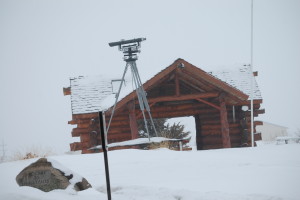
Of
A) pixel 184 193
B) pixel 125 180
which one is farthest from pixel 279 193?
pixel 125 180

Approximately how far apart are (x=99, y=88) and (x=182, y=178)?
997 centimetres

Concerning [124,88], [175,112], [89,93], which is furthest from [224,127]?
[89,93]

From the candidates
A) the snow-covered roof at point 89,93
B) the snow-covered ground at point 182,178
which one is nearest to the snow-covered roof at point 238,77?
the snow-covered roof at point 89,93

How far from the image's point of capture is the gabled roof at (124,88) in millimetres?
11625

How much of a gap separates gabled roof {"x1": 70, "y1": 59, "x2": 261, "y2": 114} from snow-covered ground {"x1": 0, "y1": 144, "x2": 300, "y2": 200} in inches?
183

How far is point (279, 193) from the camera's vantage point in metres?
4.05

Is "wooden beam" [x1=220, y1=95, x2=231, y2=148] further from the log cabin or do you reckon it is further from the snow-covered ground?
the snow-covered ground

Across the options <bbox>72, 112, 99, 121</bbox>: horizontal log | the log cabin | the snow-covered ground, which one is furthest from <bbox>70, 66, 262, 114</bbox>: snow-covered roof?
the snow-covered ground

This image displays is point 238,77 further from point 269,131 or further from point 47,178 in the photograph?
point 269,131

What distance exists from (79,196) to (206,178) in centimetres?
206

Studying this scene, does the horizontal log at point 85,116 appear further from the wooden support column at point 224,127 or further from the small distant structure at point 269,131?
the small distant structure at point 269,131

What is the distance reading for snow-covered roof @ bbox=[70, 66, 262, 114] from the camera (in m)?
13.5

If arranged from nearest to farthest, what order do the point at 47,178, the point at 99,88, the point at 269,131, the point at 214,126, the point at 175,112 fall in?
1. the point at 47,178
2. the point at 175,112
3. the point at 214,126
4. the point at 99,88
5. the point at 269,131

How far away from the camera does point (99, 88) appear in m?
14.6
